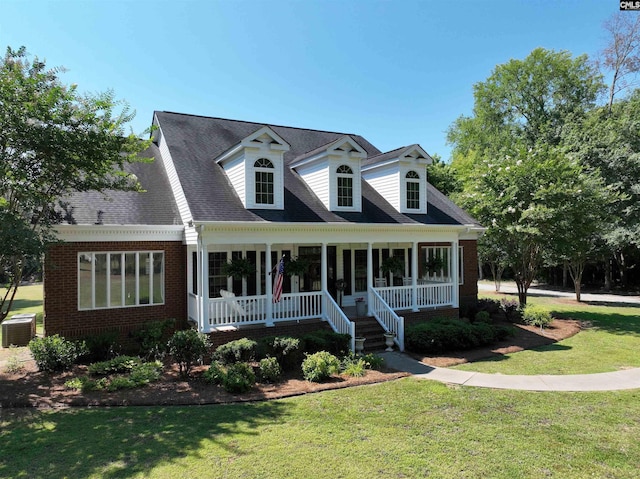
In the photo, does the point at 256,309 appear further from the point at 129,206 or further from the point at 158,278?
the point at 129,206

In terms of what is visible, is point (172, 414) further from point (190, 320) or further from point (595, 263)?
point (595, 263)

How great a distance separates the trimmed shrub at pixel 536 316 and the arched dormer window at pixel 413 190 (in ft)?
21.9

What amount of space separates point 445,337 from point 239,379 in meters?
6.86

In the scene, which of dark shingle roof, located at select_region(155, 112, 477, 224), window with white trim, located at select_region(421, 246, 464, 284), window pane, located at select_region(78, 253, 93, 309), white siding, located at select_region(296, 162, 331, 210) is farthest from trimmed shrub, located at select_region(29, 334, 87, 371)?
window with white trim, located at select_region(421, 246, 464, 284)

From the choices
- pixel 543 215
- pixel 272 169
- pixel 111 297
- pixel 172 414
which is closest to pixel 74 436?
pixel 172 414

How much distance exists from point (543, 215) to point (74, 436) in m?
18.1

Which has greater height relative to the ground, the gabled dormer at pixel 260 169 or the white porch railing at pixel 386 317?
the gabled dormer at pixel 260 169

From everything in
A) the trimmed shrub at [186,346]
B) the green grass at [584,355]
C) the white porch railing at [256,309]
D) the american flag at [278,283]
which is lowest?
the green grass at [584,355]

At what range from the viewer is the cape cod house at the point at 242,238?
475 inches

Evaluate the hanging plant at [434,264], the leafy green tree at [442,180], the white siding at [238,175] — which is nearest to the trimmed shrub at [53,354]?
the white siding at [238,175]

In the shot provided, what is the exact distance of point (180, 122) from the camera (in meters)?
17.2

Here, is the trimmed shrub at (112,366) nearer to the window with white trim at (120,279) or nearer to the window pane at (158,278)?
the window with white trim at (120,279)

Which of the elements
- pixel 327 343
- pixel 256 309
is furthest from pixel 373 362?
pixel 256 309

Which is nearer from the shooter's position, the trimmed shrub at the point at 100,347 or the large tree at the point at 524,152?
the trimmed shrub at the point at 100,347
